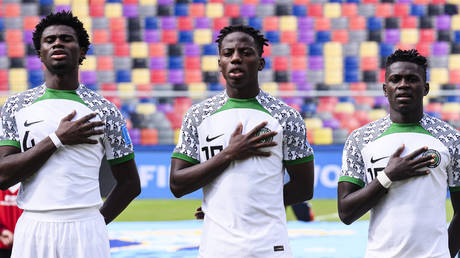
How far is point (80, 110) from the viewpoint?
4.00 m

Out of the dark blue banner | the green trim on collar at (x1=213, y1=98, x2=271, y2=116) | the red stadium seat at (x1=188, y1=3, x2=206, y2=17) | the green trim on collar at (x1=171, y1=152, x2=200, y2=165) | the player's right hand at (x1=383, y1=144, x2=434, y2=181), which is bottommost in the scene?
the dark blue banner

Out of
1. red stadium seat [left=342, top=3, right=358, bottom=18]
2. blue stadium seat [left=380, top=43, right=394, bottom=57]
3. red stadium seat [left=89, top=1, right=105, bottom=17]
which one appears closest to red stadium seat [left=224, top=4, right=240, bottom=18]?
red stadium seat [left=342, top=3, right=358, bottom=18]

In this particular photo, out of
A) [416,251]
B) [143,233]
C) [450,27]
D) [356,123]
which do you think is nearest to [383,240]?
[416,251]

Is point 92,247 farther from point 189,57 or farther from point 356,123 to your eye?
point 189,57

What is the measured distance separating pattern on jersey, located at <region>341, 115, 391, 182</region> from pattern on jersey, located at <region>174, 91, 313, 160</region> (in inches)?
8.7

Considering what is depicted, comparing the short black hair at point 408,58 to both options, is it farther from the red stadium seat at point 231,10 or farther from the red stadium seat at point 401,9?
the red stadium seat at point 401,9

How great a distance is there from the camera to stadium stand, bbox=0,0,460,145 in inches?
598

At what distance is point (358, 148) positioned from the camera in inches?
161

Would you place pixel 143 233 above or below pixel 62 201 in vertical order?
below

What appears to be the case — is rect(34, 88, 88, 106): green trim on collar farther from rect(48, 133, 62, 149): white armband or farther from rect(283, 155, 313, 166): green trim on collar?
rect(283, 155, 313, 166): green trim on collar

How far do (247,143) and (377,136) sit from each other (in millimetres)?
746

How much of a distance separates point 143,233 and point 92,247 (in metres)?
5.95

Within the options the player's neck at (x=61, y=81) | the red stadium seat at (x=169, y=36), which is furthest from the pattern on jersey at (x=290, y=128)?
the red stadium seat at (x=169, y=36)

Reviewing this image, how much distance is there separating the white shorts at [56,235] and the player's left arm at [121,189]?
312 millimetres
